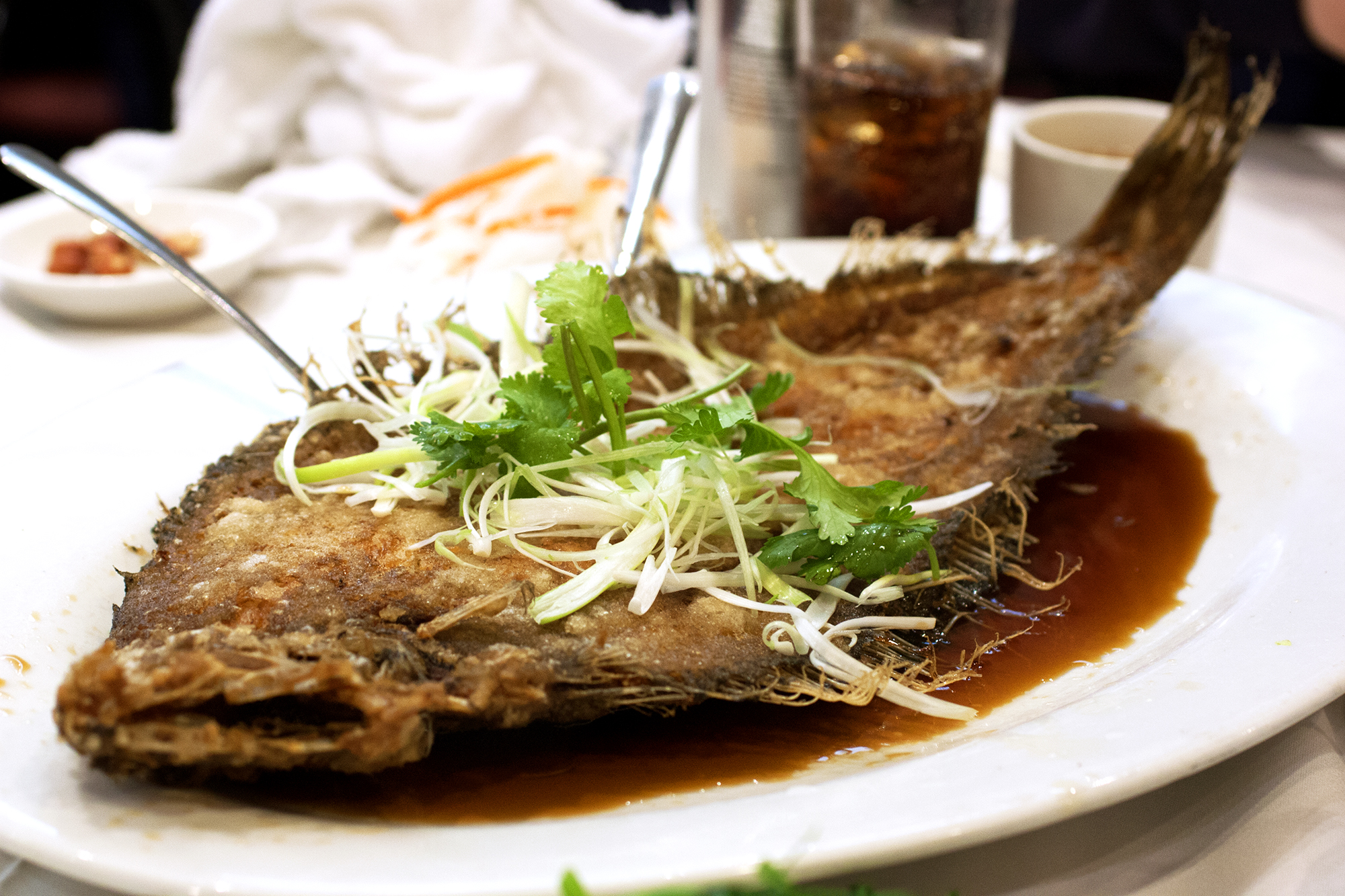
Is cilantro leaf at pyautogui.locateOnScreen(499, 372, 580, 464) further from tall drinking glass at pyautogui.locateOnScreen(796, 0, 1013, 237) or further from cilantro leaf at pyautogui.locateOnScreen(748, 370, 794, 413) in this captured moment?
tall drinking glass at pyautogui.locateOnScreen(796, 0, 1013, 237)

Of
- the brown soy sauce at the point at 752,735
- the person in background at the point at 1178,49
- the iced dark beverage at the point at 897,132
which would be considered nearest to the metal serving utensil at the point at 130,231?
the brown soy sauce at the point at 752,735

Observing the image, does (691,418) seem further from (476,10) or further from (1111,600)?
(476,10)

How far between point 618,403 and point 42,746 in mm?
747

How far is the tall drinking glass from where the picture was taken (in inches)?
89.3

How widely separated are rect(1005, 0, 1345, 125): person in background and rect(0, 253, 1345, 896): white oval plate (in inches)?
126

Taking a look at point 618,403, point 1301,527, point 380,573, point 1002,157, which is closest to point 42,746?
point 380,573

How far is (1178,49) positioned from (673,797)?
14.0 ft

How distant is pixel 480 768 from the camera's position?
112 cm

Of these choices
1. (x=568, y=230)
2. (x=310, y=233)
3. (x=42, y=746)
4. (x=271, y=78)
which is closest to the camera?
(x=42, y=746)

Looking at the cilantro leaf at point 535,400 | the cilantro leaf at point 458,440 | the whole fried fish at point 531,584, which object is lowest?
the whole fried fish at point 531,584

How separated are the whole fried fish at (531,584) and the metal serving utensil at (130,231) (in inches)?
13.4

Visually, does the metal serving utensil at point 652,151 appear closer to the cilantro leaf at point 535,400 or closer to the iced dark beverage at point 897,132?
the iced dark beverage at point 897,132

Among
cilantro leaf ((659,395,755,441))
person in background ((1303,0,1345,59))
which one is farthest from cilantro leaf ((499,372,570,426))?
person in background ((1303,0,1345,59))

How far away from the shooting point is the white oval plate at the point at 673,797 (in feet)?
2.74
